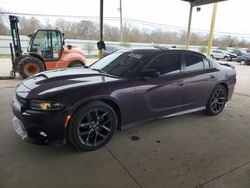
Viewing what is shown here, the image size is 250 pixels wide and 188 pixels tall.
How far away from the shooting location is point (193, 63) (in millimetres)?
3395

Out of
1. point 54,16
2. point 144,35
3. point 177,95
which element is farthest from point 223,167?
point 144,35

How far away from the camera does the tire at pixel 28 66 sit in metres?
6.75

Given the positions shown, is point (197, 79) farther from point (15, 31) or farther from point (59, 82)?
point (15, 31)

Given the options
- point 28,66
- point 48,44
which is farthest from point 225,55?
point 28,66

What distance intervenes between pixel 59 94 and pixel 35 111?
1.07 feet

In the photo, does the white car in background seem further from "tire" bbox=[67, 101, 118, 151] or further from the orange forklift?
"tire" bbox=[67, 101, 118, 151]

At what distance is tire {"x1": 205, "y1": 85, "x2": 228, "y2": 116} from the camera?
3.73m

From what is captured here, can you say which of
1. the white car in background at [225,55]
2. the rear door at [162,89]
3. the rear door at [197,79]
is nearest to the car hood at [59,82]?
the rear door at [162,89]

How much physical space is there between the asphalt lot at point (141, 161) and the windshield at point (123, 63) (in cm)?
101

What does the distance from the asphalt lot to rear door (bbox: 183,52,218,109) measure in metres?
0.54

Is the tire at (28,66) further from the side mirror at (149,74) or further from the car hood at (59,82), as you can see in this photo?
the side mirror at (149,74)

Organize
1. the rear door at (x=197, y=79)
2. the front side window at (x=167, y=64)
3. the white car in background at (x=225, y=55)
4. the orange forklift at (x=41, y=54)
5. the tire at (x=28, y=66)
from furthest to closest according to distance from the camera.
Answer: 1. the white car in background at (x=225, y=55)
2. the orange forklift at (x=41, y=54)
3. the tire at (x=28, y=66)
4. the rear door at (x=197, y=79)
5. the front side window at (x=167, y=64)

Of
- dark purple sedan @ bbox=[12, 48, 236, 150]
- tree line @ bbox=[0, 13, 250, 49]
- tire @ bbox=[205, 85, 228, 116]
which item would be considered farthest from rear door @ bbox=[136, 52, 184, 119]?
tree line @ bbox=[0, 13, 250, 49]

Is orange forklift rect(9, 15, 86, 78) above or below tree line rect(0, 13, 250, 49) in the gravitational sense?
below
